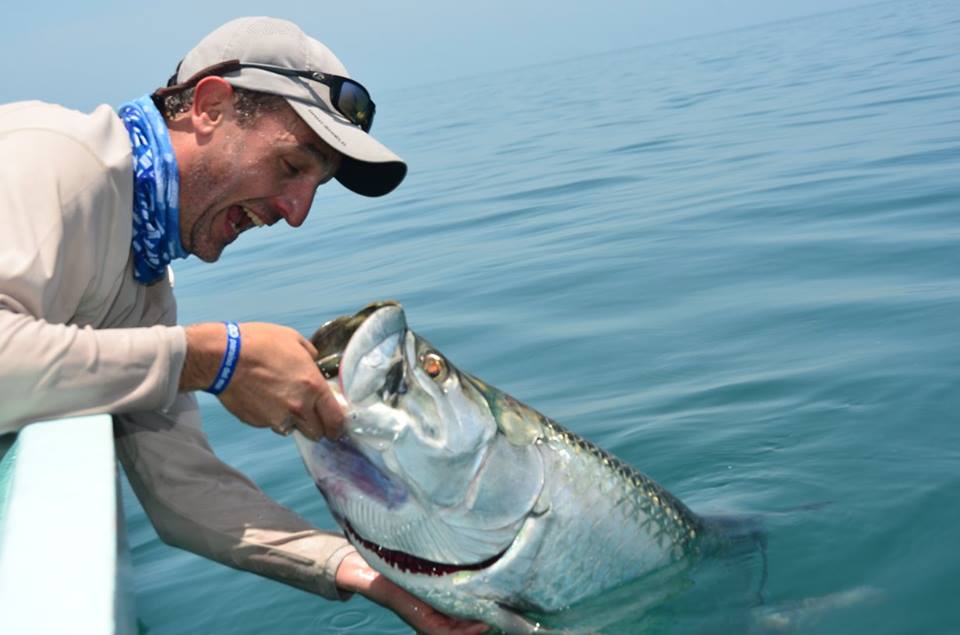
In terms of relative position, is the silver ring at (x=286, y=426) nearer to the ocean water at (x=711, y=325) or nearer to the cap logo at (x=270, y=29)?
the ocean water at (x=711, y=325)

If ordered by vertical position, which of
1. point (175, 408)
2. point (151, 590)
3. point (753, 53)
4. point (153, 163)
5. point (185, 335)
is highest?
point (153, 163)

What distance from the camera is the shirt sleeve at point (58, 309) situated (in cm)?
232

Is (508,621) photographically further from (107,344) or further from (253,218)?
(253,218)

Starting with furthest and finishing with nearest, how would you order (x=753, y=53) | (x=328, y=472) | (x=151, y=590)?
(x=753, y=53) < (x=151, y=590) < (x=328, y=472)

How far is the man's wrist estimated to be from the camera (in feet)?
8.24

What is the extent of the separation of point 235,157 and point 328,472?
1083 mm

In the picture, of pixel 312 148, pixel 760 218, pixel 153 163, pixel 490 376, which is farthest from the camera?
pixel 760 218

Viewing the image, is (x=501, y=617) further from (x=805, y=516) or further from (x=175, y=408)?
(x=805, y=516)

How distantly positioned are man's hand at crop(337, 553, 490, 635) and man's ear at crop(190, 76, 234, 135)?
125 cm

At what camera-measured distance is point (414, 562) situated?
8.59ft

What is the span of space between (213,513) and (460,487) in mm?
1134

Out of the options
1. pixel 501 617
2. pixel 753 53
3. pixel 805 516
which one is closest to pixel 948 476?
pixel 805 516

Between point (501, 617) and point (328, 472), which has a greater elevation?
point (328, 472)

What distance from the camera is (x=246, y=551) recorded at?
132 inches
